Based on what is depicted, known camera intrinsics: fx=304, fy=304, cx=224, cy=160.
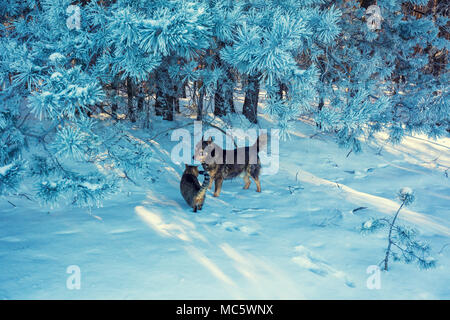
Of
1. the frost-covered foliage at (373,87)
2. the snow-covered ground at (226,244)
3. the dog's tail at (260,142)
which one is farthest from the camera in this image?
the dog's tail at (260,142)

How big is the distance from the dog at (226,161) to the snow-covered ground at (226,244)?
318 mm

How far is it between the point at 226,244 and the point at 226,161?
6.30 ft

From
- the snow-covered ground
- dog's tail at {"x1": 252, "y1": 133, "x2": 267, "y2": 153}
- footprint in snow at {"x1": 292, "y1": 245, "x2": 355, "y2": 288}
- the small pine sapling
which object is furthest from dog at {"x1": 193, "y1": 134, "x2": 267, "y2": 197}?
the small pine sapling

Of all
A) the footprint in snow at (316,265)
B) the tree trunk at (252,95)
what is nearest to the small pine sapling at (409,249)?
the footprint in snow at (316,265)

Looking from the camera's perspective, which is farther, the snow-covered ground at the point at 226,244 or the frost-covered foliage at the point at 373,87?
the frost-covered foliage at the point at 373,87

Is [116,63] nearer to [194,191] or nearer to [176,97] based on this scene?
[194,191]

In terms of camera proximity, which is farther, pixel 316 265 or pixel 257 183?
pixel 257 183

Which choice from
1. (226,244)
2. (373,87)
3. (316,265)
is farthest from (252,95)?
(316,265)

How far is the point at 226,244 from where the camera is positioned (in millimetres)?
3338

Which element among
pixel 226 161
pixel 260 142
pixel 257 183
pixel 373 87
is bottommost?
pixel 257 183

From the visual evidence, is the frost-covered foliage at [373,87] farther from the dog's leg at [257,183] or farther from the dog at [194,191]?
the dog at [194,191]

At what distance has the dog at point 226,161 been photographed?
4.82 meters
